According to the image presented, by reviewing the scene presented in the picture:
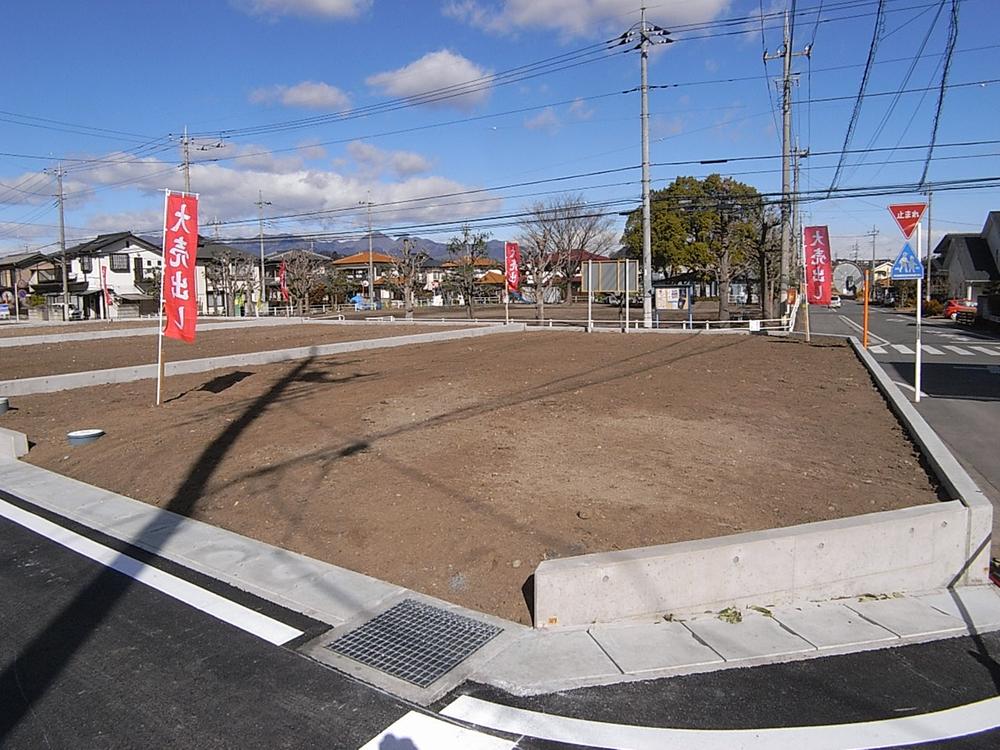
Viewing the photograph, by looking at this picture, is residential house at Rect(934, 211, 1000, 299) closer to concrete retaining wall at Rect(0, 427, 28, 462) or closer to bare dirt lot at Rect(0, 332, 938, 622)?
bare dirt lot at Rect(0, 332, 938, 622)

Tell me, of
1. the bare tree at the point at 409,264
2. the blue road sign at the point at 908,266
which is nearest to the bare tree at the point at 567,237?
the bare tree at the point at 409,264

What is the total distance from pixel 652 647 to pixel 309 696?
184 centimetres

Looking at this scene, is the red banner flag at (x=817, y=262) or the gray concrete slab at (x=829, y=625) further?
the red banner flag at (x=817, y=262)

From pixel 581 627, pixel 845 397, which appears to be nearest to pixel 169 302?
pixel 581 627

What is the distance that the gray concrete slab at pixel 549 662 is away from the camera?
350 centimetres

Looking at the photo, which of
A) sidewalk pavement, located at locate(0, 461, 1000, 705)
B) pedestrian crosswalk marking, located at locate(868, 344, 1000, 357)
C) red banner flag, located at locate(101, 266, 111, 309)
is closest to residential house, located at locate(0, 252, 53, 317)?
red banner flag, located at locate(101, 266, 111, 309)

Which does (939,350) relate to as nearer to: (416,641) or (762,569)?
(762,569)

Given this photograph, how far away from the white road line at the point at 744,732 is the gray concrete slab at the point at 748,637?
0.68m

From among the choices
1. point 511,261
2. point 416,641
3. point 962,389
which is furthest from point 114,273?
point 416,641

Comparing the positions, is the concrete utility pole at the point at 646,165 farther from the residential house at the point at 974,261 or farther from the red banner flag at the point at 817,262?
the residential house at the point at 974,261

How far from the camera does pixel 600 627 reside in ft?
13.4

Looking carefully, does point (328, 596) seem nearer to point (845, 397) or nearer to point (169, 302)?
point (169, 302)

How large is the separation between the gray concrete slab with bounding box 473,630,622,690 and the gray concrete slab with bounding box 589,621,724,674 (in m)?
0.07

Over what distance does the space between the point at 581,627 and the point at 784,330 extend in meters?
26.6
